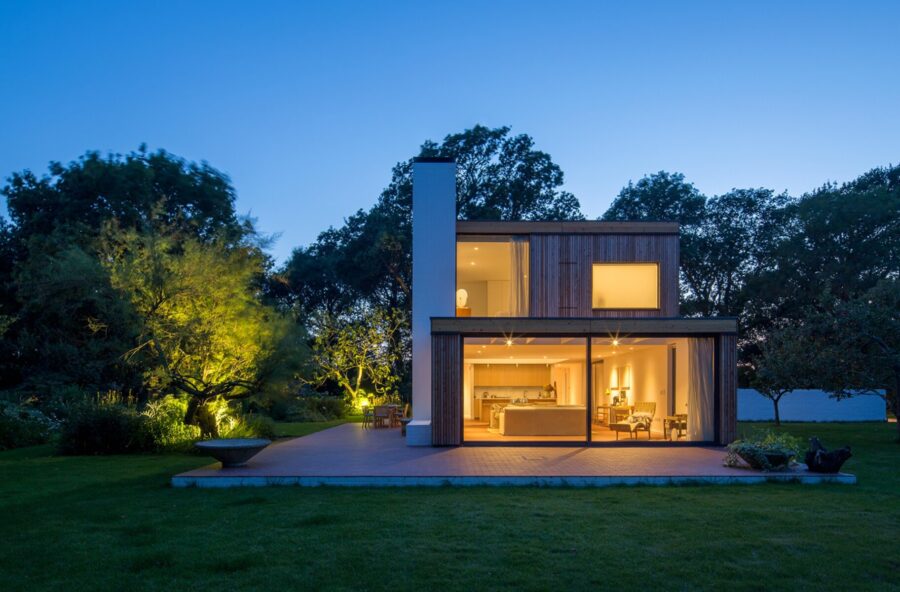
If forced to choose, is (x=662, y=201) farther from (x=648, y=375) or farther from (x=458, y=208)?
(x=648, y=375)

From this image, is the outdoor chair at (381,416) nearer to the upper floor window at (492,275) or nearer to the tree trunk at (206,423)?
the upper floor window at (492,275)

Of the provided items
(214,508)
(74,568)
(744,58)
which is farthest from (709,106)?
(74,568)

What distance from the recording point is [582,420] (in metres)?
14.7

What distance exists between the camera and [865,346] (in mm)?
16203

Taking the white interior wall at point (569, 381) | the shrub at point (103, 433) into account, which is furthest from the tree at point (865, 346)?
the shrub at point (103, 433)

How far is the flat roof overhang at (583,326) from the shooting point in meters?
13.4

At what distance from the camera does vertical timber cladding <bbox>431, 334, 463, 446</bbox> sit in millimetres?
13195

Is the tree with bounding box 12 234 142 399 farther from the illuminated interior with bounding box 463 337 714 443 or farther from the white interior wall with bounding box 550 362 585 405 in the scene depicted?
the white interior wall with bounding box 550 362 585 405

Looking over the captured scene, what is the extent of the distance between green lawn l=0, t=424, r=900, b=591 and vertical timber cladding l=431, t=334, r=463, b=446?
4362 millimetres

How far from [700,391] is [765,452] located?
13.6 ft

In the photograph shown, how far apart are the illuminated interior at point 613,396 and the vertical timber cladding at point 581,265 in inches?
39.5

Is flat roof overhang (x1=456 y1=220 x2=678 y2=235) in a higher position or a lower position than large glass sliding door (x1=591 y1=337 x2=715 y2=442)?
higher

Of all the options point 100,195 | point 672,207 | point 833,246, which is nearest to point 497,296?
point 100,195

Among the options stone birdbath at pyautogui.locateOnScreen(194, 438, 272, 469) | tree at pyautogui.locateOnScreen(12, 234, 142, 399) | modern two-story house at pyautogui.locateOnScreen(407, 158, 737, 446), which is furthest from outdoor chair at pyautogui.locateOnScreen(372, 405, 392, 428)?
stone birdbath at pyautogui.locateOnScreen(194, 438, 272, 469)
